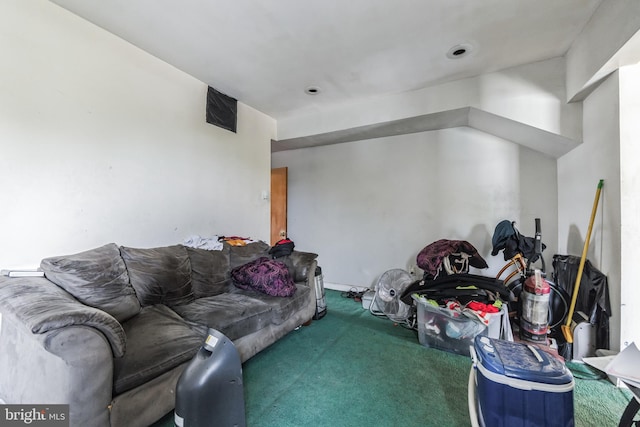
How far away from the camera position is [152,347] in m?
1.43

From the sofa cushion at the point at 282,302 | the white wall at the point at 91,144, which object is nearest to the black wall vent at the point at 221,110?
the white wall at the point at 91,144

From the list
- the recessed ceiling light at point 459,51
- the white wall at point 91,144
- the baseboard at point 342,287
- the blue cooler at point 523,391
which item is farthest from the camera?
the baseboard at point 342,287

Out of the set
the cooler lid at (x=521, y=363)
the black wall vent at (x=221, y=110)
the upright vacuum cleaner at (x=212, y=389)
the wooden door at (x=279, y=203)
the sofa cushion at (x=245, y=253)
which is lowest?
the upright vacuum cleaner at (x=212, y=389)

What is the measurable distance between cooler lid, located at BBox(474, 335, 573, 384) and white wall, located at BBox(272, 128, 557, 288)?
2407mm

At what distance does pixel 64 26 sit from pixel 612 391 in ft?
15.4

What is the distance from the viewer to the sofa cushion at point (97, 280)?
1605 millimetres

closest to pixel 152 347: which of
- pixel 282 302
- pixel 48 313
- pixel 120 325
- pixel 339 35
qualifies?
pixel 120 325

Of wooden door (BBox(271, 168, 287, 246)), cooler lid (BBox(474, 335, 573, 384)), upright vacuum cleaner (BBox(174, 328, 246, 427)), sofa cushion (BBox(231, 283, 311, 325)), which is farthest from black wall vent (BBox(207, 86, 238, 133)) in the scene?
cooler lid (BBox(474, 335, 573, 384))

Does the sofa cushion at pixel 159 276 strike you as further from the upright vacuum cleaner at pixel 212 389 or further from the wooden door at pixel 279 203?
the wooden door at pixel 279 203

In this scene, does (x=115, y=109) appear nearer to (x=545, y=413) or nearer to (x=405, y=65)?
(x=405, y=65)

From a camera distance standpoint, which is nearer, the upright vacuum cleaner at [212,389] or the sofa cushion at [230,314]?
the upright vacuum cleaner at [212,389]

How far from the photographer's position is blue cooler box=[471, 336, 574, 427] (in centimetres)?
102

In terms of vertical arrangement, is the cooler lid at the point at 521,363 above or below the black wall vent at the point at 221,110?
below

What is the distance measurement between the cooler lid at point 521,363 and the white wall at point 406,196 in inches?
94.8
